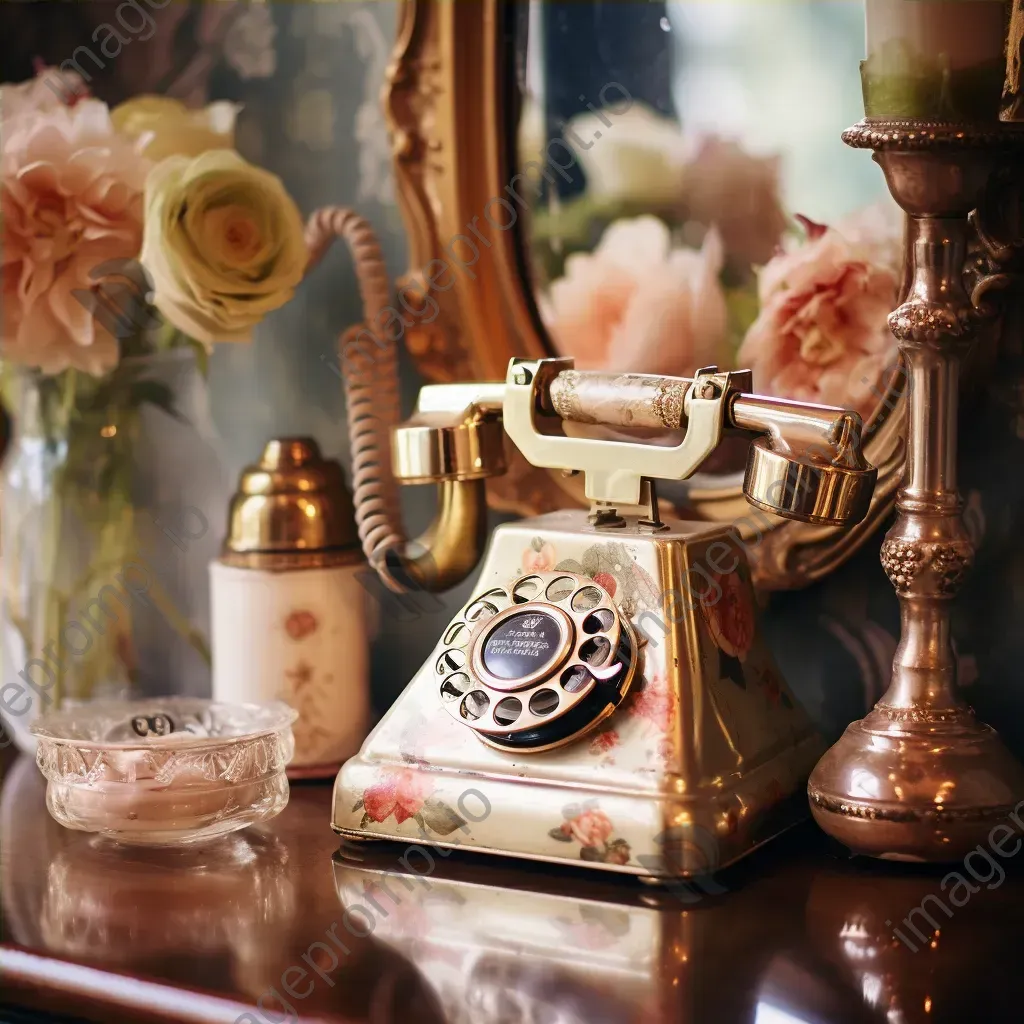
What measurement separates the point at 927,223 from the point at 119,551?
780mm

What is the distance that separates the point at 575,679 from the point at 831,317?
322mm

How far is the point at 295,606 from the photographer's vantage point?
3.79 ft

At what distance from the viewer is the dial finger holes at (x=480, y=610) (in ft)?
3.22

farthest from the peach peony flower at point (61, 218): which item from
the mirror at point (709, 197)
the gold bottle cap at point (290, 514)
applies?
the mirror at point (709, 197)

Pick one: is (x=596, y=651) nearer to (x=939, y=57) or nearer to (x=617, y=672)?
(x=617, y=672)

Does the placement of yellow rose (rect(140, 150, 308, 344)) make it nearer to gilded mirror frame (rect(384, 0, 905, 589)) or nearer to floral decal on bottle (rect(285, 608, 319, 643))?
gilded mirror frame (rect(384, 0, 905, 589))

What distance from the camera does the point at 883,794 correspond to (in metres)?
0.87

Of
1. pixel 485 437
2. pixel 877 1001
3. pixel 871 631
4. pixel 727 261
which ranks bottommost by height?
pixel 877 1001

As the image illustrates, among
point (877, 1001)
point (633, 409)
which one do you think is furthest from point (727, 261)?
point (877, 1001)

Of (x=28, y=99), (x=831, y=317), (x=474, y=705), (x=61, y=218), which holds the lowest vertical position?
(x=474, y=705)

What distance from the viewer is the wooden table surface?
2.39ft

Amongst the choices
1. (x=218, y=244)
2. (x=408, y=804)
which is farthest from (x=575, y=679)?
Answer: (x=218, y=244)

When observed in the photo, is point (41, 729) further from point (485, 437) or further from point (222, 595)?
point (485, 437)

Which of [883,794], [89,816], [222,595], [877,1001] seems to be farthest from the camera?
[222,595]
